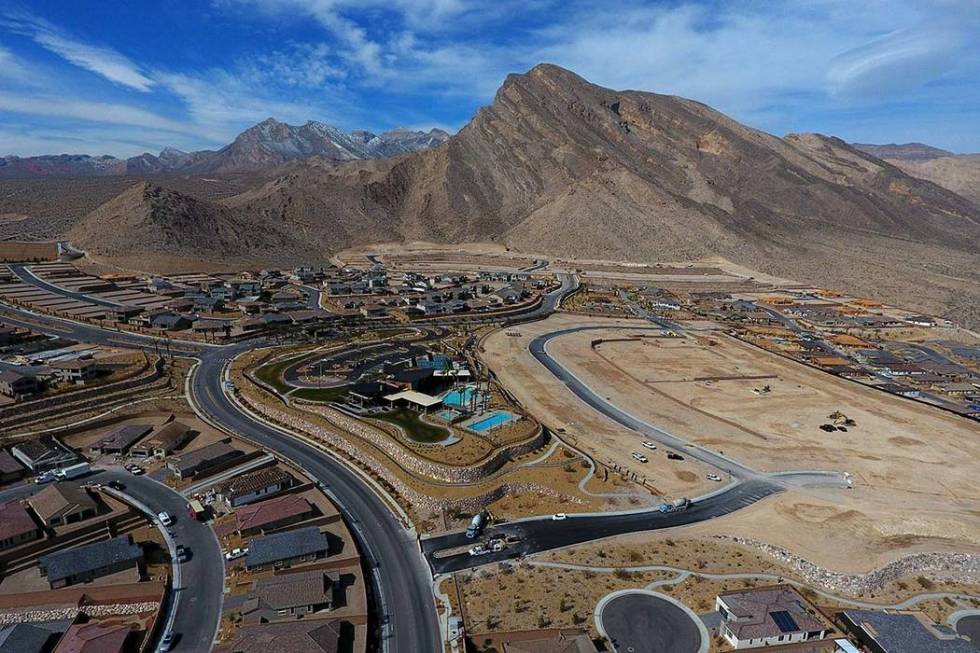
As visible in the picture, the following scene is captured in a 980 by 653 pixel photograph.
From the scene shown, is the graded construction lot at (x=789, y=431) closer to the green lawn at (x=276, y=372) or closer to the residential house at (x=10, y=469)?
the green lawn at (x=276, y=372)

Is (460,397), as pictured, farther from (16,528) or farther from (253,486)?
(16,528)

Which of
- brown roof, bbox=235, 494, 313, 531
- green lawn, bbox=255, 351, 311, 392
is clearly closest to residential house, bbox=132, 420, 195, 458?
green lawn, bbox=255, 351, 311, 392

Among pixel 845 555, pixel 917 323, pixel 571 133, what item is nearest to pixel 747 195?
pixel 571 133

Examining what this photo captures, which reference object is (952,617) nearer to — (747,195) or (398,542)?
(398,542)

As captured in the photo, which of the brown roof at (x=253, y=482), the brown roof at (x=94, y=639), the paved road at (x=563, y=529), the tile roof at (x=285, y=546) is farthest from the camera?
the brown roof at (x=253, y=482)

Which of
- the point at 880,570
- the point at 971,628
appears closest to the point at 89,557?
the point at 880,570

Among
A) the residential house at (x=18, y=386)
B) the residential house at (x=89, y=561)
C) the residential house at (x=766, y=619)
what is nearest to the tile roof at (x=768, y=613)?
the residential house at (x=766, y=619)
